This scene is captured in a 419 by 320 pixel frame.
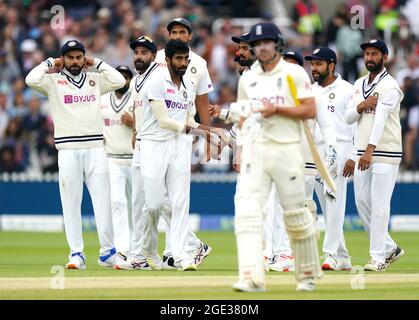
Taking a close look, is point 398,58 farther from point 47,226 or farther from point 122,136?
point 122,136

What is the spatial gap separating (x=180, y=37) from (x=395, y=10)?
1312 cm

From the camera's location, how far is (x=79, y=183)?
44.9 ft

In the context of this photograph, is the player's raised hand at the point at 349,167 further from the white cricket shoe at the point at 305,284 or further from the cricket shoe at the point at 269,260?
the white cricket shoe at the point at 305,284

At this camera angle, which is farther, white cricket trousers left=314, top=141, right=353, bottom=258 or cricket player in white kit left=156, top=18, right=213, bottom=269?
white cricket trousers left=314, top=141, right=353, bottom=258

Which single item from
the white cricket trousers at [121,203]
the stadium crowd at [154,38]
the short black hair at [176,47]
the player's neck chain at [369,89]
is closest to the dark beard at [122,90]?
the white cricket trousers at [121,203]

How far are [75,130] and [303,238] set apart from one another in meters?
4.19

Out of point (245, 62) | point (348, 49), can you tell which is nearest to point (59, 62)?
point (245, 62)

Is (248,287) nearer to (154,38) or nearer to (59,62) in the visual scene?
(59,62)

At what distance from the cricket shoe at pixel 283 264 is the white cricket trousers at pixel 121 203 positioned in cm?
183

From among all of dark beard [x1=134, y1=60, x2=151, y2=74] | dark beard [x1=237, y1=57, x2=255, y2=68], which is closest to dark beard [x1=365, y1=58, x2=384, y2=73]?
dark beard [x1=237, y1=57, x2=255, y2=68]

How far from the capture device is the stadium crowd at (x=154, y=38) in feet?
76.0

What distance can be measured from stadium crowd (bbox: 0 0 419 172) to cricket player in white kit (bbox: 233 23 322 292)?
1200 centimetres

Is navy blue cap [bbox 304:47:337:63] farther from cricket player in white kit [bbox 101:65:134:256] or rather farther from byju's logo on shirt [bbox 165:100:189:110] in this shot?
cricket player in white kit [bbox 101:65:134:256]

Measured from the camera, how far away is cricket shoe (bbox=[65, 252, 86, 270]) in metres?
13.2
